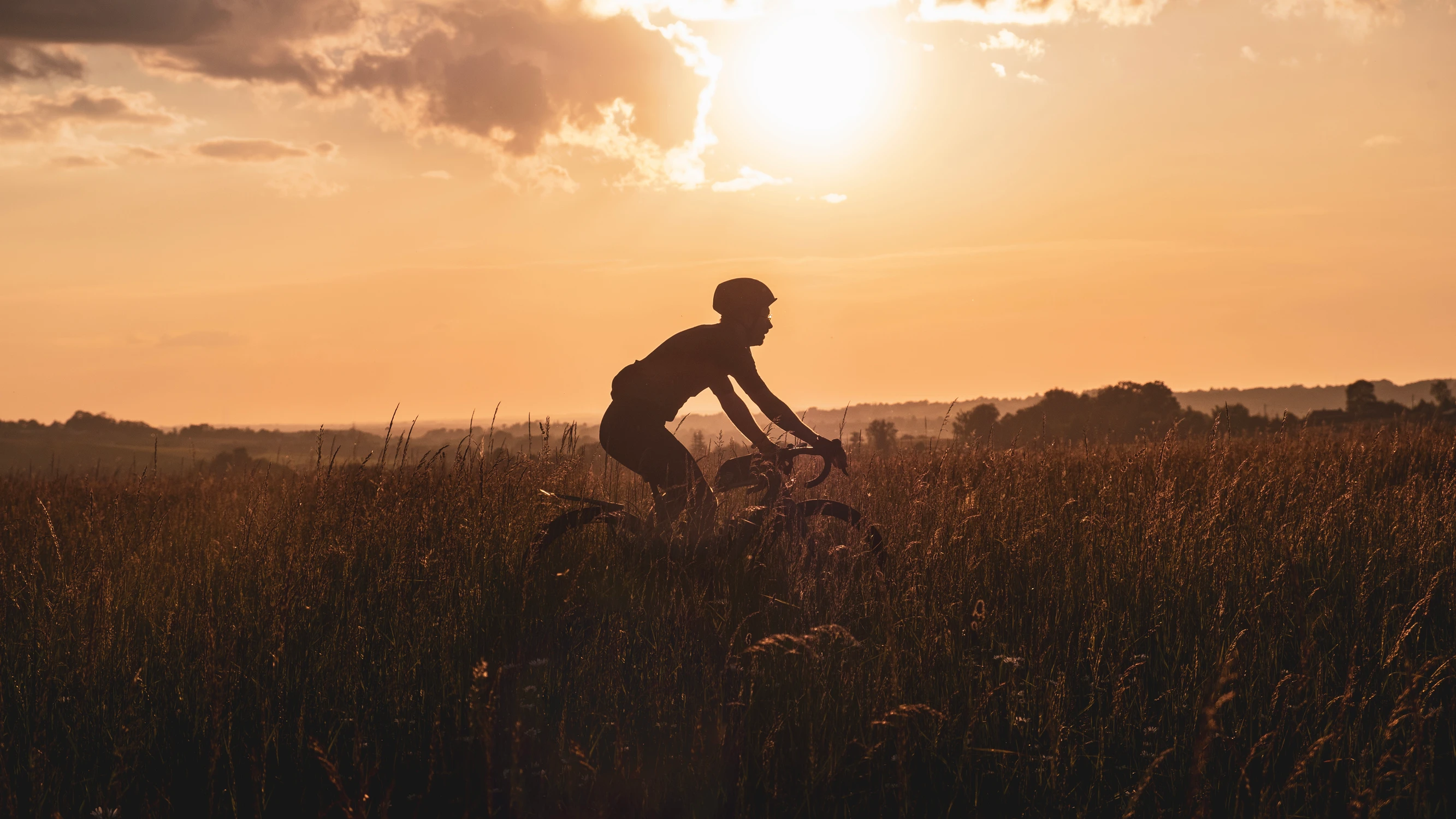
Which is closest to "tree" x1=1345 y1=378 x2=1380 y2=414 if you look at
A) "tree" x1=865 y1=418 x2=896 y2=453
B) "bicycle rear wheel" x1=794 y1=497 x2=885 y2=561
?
"tree" x1=865 y1=418 x2=896 y2=453

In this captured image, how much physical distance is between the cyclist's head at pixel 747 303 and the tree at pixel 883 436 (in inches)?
170

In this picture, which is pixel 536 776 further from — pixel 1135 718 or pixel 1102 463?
pixel 1102 463

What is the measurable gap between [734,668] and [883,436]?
13.2 meters

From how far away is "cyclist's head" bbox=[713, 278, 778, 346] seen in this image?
16.4ft

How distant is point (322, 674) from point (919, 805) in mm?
2309

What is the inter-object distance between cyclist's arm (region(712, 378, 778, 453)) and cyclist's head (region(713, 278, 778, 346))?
1.07 feet

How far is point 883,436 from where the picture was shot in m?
16.1

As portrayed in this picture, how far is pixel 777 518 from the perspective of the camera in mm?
4746

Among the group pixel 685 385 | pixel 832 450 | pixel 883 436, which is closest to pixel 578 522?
pixel 685 385

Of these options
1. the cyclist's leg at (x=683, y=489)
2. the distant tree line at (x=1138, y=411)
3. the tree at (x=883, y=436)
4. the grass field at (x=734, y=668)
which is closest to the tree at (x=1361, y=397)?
the distant tree line at (x=1138, y=411)

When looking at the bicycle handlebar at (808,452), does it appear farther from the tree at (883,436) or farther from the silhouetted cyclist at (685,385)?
the tree at (883,436)

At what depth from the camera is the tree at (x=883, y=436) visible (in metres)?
12.3

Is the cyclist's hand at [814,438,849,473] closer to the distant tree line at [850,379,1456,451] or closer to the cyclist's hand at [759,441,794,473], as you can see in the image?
the cyclist's hand at [759,441,794,473]

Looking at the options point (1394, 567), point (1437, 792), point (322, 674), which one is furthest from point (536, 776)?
point (1394, 567)
